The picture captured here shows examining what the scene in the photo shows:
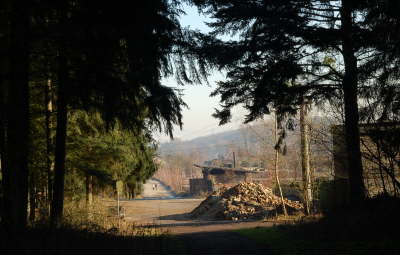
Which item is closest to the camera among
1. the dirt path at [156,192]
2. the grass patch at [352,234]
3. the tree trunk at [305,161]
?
the grass patch at [352,234]

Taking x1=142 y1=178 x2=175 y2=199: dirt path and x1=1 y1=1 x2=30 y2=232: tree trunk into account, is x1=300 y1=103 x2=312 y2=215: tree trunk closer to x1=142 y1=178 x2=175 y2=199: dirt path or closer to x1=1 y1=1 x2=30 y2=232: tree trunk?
x1=1 y1=1 x2=30 y2=232: tree trunk

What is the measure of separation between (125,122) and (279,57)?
19.7ft

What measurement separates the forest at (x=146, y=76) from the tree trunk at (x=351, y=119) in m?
0.03

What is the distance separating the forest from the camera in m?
5.66

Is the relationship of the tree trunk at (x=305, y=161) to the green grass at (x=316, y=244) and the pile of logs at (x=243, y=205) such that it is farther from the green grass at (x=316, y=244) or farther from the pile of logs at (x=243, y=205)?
the green grass at (x=316, y=244)

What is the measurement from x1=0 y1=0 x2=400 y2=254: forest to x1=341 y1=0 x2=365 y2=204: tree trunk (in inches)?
1.2

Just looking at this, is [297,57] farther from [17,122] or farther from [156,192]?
[156,192]

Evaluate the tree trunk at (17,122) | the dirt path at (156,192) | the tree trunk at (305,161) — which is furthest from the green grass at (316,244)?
the dirt path at (156,192)

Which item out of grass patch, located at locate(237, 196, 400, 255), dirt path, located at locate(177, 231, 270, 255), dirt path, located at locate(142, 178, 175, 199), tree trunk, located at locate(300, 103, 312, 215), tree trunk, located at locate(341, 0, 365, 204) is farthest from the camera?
dirt path, located at locate(142, 178, 175, 199)

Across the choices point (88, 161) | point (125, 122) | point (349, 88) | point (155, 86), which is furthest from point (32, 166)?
point (349, 88)

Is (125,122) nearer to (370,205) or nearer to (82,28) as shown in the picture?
(82,28)

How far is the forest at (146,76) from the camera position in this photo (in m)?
5.66

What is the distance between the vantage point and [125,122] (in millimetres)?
7316

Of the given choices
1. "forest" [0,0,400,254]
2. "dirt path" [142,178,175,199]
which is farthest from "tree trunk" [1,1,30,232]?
"dirt path" [142,178,175,199]
